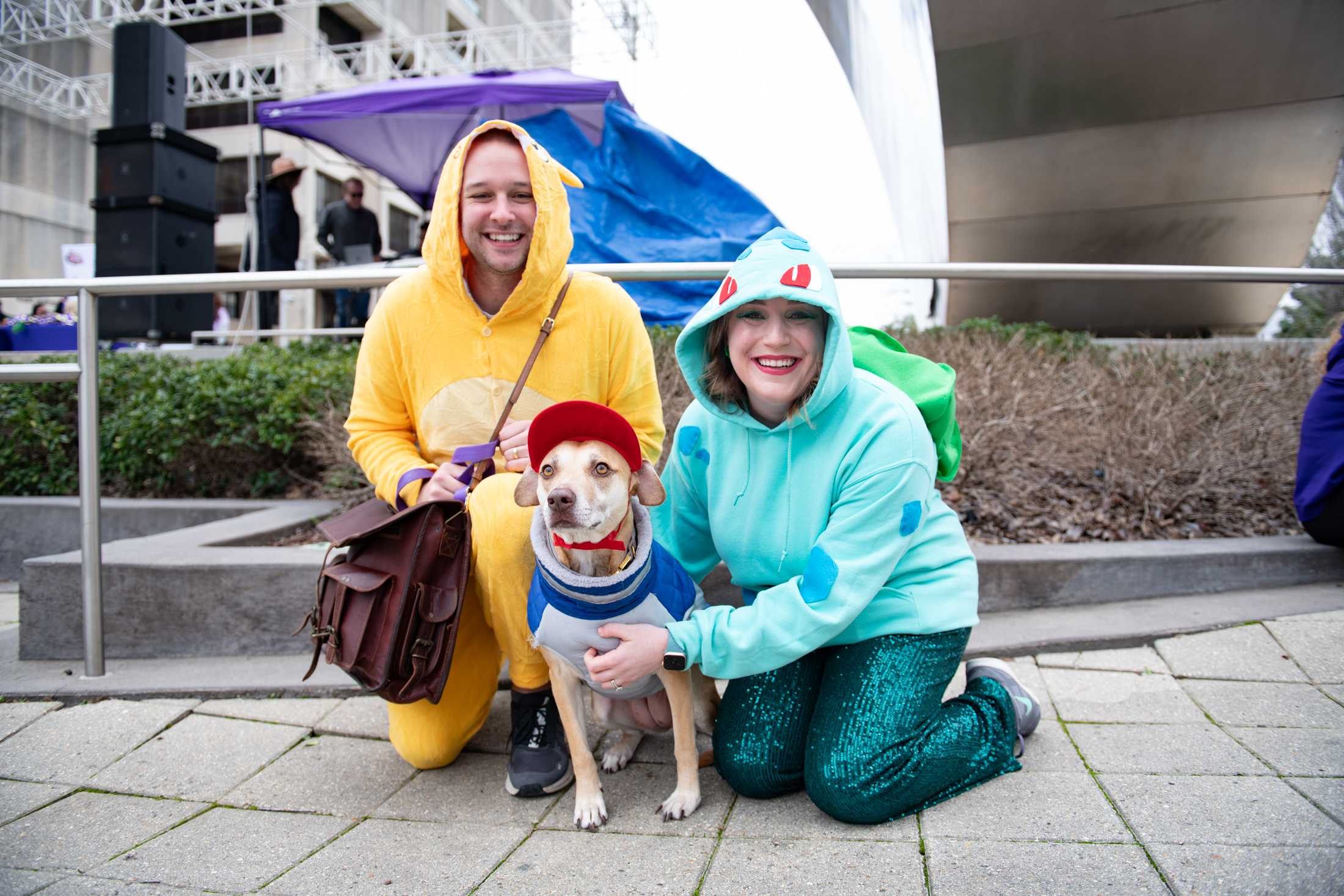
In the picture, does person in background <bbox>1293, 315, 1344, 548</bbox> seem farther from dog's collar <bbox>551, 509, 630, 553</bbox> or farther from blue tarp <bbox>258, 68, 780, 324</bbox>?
blue tarp <bbox>258, 68, 780, 324</bbox>

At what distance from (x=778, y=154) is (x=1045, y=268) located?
16.4 ft

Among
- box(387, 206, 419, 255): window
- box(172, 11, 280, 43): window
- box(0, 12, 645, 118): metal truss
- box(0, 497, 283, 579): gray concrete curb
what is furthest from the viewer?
box(387, 206, 419, 255): window

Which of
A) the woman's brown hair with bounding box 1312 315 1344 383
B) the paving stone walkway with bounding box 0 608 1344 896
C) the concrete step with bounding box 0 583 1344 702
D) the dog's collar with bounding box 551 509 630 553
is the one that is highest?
the woman's brown hair with bounding box 1312 315 1344 383

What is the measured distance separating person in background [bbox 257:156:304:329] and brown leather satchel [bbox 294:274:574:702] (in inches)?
313

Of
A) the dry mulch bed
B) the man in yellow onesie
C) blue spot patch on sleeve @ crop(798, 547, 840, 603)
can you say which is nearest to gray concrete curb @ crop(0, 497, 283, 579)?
the dry mulch bed

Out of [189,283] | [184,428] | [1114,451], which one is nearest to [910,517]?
[1114,451]

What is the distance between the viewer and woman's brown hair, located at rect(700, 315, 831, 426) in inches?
85.2

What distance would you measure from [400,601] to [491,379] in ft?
2.12

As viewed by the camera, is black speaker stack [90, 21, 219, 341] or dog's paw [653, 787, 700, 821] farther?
black speaker stack [90, 21, 219, 341]

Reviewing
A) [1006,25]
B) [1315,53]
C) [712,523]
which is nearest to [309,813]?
[712,523]

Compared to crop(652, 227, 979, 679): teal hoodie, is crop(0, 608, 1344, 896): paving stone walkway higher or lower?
lower

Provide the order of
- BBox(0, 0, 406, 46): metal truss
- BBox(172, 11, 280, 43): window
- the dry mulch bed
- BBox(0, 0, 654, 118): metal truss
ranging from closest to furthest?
the dry mulch bed
BBox(0, 0, 654, 118): metal truss
BBox(0, 0, 406, 46): metal truss
BBox(172, 11, 280, 43): window

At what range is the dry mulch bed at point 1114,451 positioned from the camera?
356 cm

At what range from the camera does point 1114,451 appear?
382 centimetres
